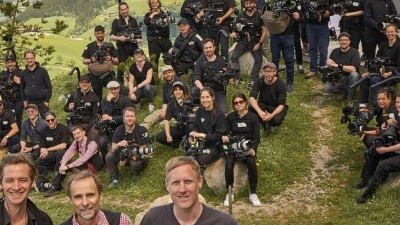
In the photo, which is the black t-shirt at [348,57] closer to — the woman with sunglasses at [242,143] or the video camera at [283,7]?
the video camera at [283,7]

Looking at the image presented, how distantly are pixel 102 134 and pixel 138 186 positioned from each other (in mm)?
1470

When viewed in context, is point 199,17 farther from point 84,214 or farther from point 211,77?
point 84,214

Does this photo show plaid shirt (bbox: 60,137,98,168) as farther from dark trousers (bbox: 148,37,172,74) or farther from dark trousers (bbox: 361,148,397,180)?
dark trousers (bbox: 361,148,397,180)

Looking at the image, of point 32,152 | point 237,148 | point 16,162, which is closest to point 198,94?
point 237,148

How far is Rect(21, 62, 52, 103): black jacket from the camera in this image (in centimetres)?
1253

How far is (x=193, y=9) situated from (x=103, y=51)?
7.99 feet

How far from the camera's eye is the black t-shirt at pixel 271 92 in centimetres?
1045

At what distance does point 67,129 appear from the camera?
11344 millimetres

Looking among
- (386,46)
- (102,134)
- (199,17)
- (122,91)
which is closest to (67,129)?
(102,134)

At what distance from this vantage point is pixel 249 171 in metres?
9.11

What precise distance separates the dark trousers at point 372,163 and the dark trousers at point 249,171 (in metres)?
1.73

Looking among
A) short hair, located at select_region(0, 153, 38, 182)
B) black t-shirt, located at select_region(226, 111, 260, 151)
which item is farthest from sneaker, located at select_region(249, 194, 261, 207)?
short hair, located at select_region(0, 153, 38, 182)

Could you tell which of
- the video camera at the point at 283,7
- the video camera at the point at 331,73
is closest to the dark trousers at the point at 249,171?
the video camera at the point at 331,73

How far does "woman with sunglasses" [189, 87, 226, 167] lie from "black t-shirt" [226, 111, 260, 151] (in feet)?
0.55
